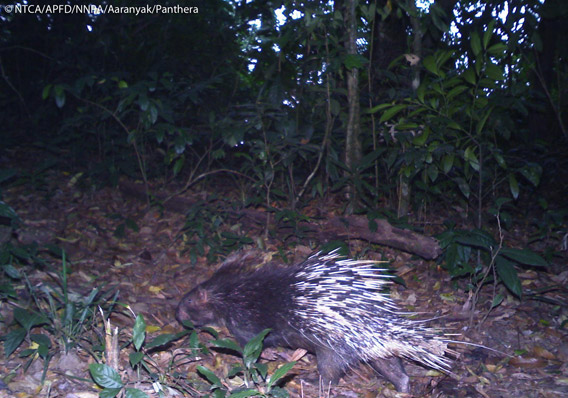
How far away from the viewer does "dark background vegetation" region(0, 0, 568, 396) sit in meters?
5.41

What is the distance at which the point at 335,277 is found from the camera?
4316 millimetres

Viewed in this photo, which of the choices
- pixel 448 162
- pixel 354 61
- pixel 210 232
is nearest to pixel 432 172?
pixel 448 162

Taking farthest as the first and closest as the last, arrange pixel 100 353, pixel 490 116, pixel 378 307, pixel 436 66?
1. pixel 490 116
2. pixel 436 66
3. pixel 378 307
4. pixel 100 353

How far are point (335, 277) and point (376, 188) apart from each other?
2301mm

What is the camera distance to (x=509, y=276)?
182 inches

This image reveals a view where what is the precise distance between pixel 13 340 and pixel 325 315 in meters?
2.37

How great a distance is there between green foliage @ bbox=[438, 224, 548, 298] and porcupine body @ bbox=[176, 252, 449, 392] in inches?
38.8

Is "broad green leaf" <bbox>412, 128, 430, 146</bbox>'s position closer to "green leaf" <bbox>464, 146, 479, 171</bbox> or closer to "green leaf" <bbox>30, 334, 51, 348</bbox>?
"green leaf" <bbox>464, 146, 479, 171</bbox>

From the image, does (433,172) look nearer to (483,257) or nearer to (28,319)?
(483,257)

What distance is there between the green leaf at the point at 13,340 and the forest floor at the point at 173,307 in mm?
138

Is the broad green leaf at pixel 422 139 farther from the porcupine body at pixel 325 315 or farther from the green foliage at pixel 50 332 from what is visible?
the green foliage at pixel 50 332

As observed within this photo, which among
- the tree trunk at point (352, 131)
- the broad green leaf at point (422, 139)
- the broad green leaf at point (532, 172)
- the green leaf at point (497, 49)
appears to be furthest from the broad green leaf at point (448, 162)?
the tree trunk at point (352, 131)

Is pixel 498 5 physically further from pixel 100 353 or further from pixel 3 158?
pixel 3 158

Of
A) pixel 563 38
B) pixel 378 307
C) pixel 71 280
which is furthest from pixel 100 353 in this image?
pixel 563 38
